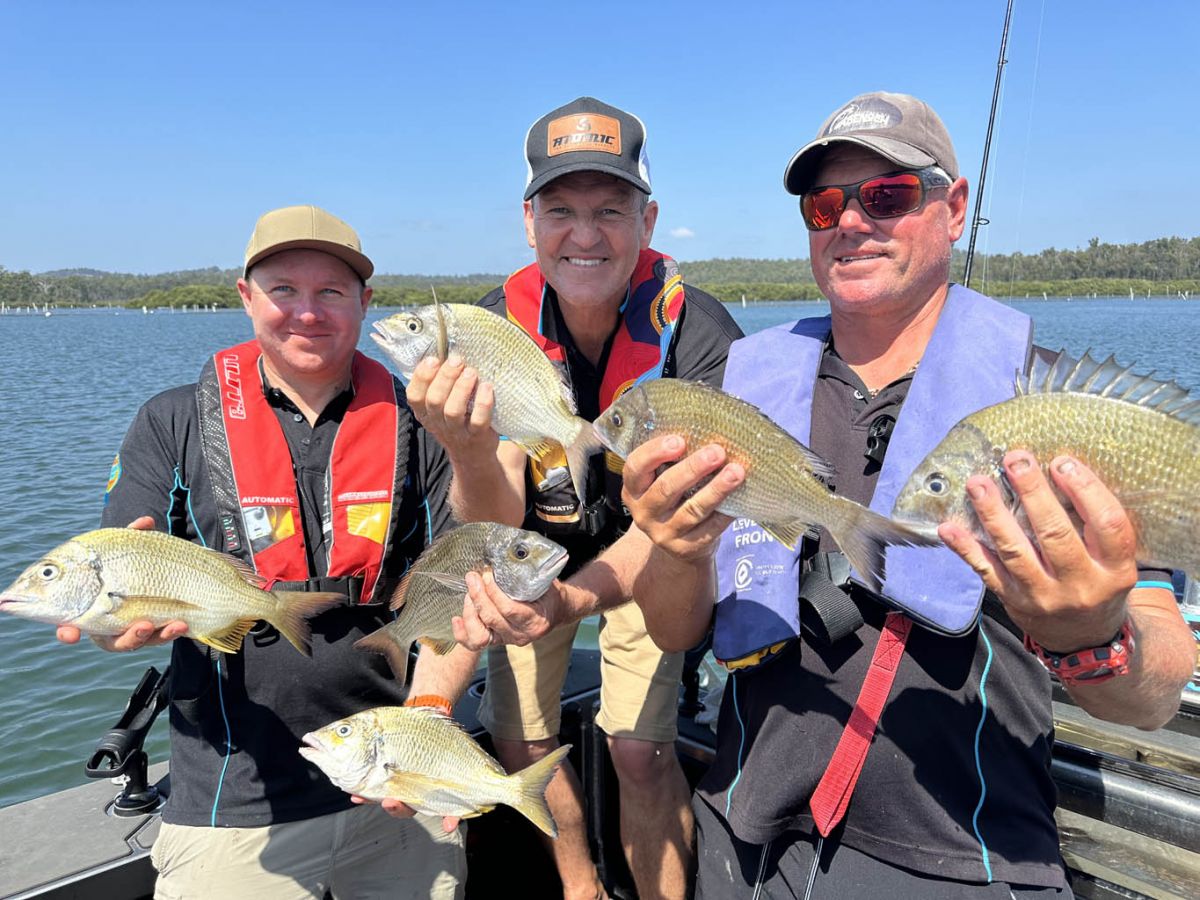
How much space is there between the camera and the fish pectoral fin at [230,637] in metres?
3.24

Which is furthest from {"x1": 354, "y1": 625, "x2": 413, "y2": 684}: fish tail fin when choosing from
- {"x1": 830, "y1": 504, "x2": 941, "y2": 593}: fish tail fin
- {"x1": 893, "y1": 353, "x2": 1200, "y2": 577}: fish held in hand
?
{"x1": 893, "y1": 353, "x2": 1200, "y2": 577}: fish held in hand

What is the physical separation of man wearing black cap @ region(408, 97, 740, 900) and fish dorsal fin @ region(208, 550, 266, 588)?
0.89 metres

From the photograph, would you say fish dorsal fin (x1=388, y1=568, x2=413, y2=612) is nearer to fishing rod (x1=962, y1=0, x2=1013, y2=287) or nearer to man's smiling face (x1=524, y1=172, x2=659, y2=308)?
man's smiling face (x1=524, y1=172, x2=659, y2=308)

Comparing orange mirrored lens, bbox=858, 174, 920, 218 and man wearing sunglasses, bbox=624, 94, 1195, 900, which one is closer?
man wearing sunglasses, bbox=624, 94, 1195, 900

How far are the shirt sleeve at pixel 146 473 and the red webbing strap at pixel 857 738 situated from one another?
2.90 m

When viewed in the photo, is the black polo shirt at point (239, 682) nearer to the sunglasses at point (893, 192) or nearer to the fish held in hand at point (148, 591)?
the fish held in hand at point (148, 591)

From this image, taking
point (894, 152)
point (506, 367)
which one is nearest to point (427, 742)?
point (506, 367)

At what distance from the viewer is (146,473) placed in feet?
11.8

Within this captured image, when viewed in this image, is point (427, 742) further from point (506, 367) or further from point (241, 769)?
point (506, 367)

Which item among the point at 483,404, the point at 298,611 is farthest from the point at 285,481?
the point at 483,404

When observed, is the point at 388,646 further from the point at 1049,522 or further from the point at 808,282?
the point at 808,282

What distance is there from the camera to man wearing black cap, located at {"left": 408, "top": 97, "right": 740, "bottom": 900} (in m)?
3.71

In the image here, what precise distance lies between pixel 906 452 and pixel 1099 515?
758 mm

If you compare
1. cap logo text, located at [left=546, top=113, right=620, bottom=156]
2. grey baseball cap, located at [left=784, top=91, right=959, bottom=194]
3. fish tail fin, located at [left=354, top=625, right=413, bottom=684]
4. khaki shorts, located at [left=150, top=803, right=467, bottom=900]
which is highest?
cap logo text, located at [left=546, top=113, right=620, bottom=156]
